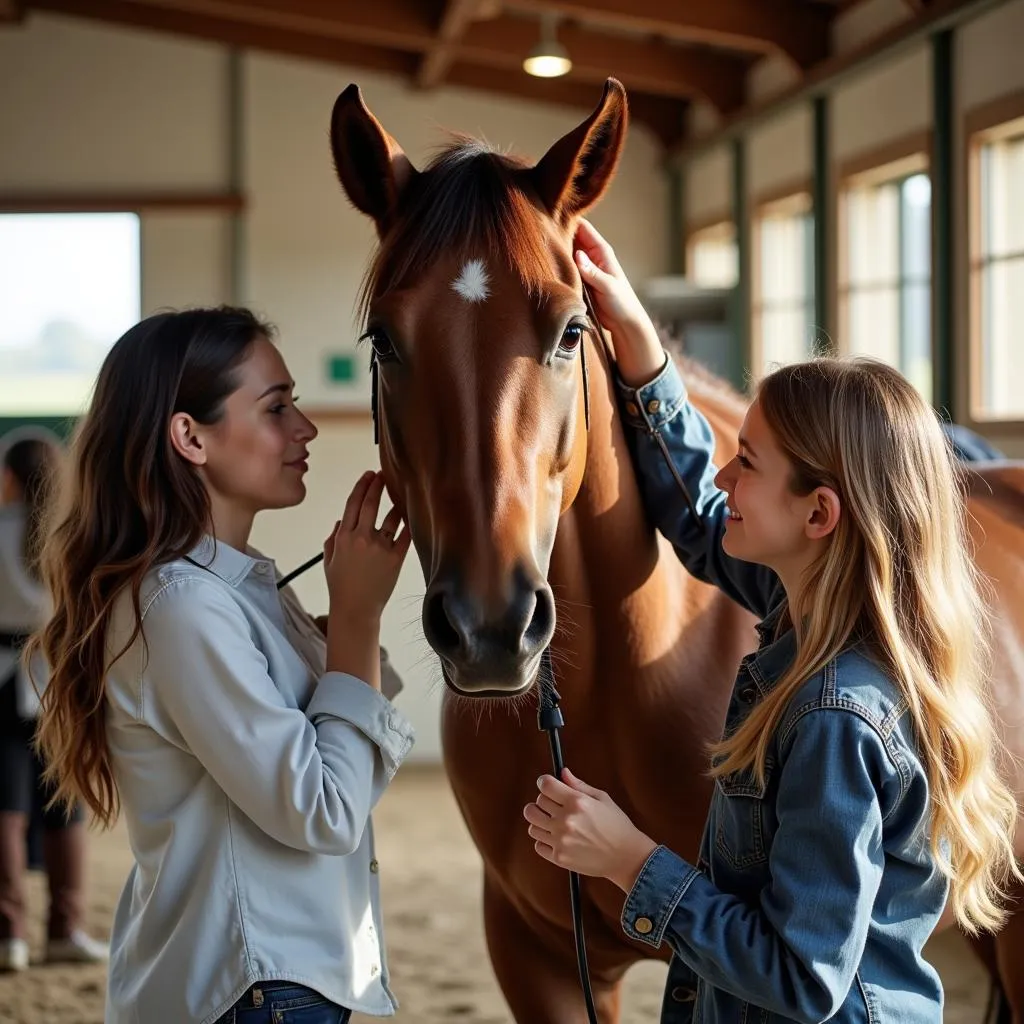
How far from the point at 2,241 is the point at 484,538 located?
6.61 m

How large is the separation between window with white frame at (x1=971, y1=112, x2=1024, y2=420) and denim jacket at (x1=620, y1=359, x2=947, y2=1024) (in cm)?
354

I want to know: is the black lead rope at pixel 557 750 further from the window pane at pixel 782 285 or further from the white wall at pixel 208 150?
the white wall at pixel 208 150

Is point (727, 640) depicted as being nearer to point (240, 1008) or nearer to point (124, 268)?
point (240, 1008)

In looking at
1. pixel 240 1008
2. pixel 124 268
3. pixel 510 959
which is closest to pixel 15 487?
pixel 510 959

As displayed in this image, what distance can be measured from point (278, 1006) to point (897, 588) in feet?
2.25

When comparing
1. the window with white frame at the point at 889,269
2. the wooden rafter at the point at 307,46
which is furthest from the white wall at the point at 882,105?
the wooden rafter at the point at 307,46

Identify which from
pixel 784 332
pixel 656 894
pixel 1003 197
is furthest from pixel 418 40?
pixel 656 894

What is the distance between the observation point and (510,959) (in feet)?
5.47

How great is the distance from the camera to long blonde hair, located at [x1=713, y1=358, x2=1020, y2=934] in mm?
1031

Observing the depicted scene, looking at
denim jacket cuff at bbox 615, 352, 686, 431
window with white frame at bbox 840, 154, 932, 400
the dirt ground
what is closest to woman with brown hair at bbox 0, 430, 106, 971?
the dirt ground

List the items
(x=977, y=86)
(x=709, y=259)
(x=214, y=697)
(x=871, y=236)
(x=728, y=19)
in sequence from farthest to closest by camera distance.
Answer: (x=709, y=259) → (x=871, y=236) → (x=728, y=19) → (x=977, y=86) → (x=214, y=697)

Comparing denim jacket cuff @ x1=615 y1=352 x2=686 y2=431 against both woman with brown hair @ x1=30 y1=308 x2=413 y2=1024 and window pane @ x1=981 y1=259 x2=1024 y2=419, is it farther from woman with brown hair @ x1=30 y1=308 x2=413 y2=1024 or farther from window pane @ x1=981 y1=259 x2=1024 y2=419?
window pane @ x1=981 y1=259 x2=1024 y2=419

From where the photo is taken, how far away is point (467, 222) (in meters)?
1.29

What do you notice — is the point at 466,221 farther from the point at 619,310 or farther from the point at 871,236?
the point at 871,236
